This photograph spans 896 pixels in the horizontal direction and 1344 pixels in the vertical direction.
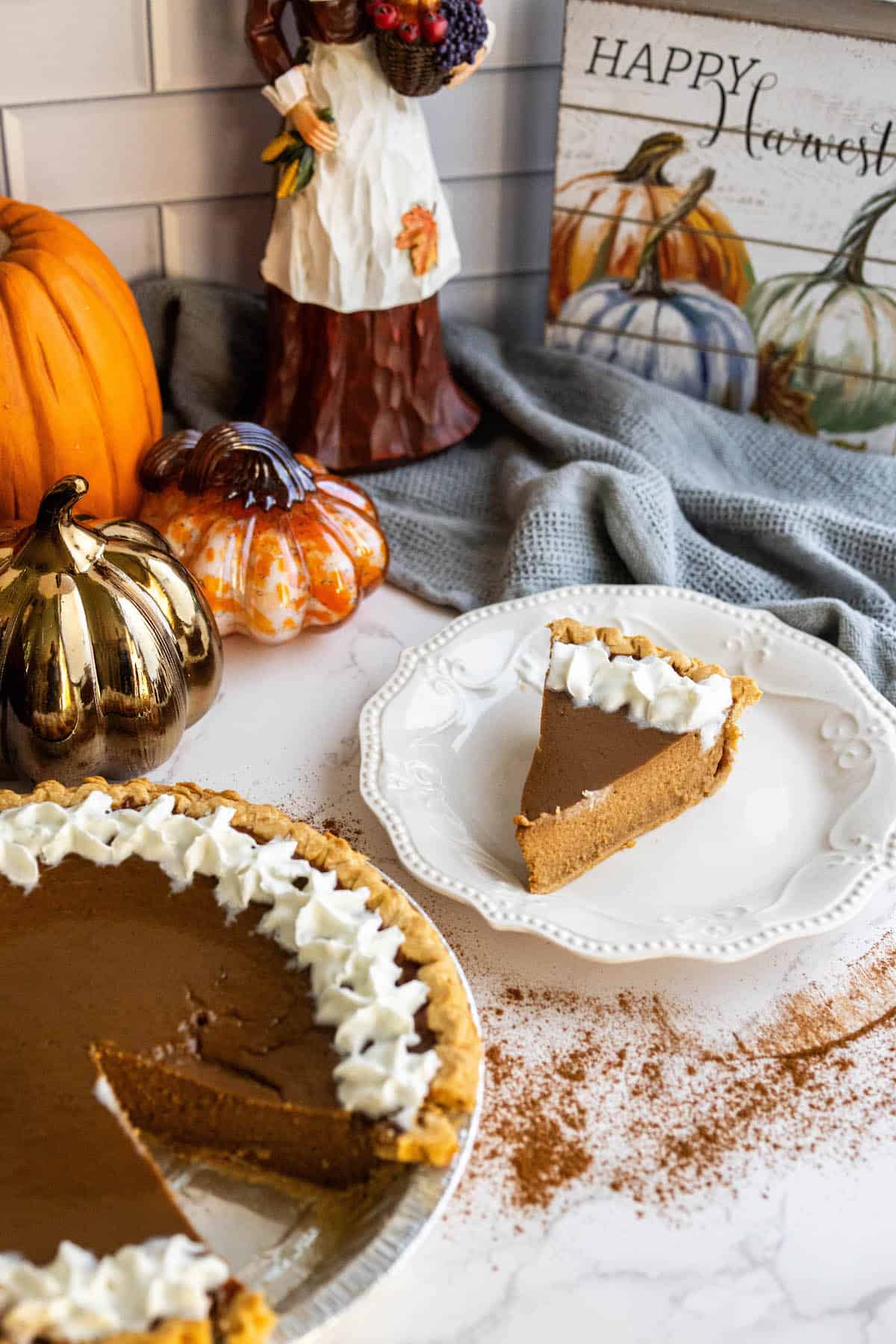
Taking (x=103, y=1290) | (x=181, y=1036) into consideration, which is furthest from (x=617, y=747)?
(x=103, y=1290)

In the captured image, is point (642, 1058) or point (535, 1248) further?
point (642, 1058)

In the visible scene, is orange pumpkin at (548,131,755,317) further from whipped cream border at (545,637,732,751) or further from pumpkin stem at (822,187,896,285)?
whipped cream border at (545,637,732,751)

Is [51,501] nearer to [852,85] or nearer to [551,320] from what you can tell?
[551,320]

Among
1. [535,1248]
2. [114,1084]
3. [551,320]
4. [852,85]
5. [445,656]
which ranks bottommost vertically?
[535,1248]

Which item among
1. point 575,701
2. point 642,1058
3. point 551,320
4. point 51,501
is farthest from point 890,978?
point 551,320

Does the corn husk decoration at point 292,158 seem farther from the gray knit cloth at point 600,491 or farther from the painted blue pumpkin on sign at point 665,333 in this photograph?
the painted blue pumpkin on sign at point 665,333

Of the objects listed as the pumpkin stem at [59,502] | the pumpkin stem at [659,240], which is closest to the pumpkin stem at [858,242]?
the pumpkin stem at [659,240]

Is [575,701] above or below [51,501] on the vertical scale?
below

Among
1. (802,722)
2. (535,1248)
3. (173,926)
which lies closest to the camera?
(535,1248)
